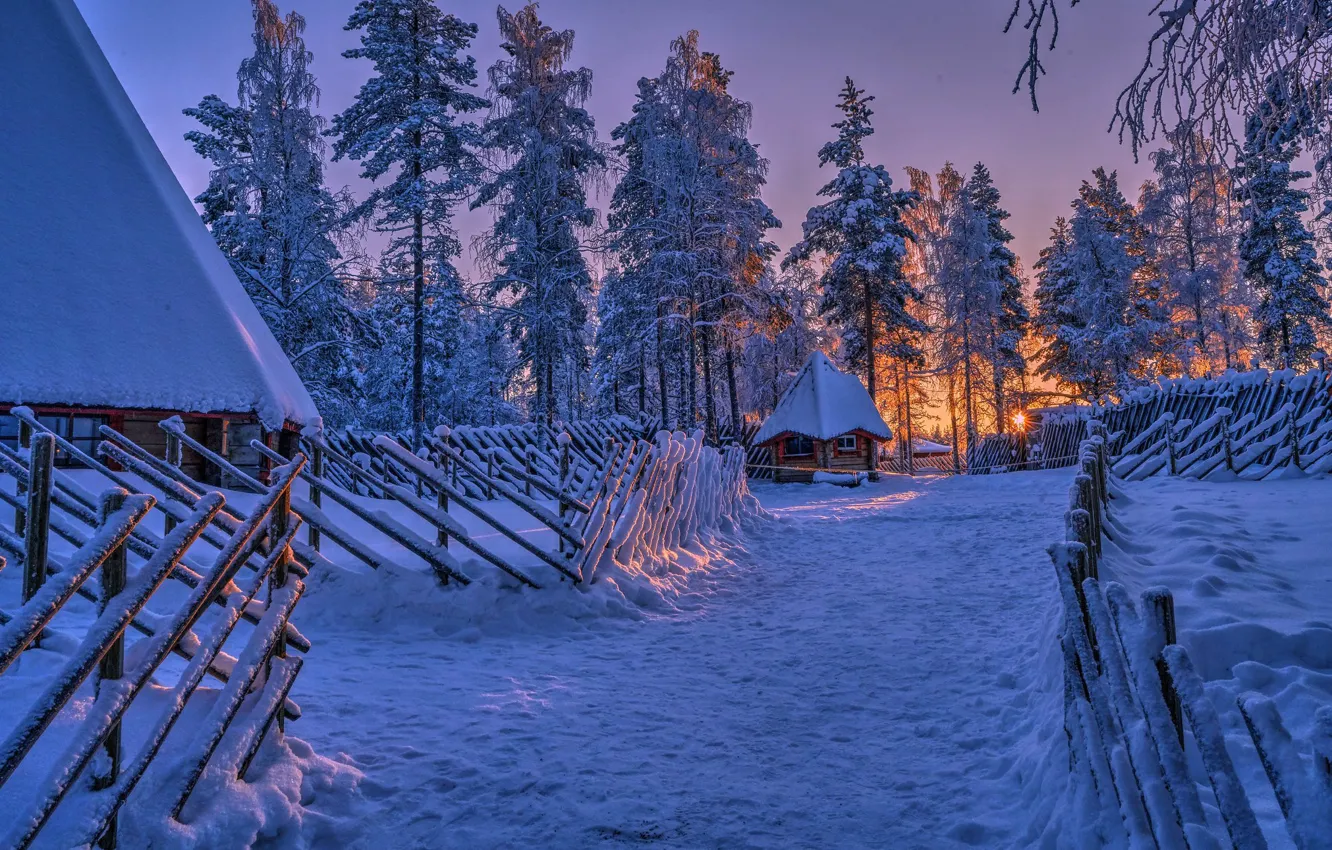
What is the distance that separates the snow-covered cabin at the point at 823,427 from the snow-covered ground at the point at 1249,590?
54.0 feet

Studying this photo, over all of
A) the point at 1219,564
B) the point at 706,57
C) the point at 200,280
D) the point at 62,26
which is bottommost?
the point at 1219,564

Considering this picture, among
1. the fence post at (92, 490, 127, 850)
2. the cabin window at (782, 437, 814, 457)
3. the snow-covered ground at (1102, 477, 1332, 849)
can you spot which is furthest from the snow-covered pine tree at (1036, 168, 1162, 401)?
the fence post at (92, 490, 127, 850)

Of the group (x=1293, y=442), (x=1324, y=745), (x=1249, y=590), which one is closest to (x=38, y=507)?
(x=1324, y=745)

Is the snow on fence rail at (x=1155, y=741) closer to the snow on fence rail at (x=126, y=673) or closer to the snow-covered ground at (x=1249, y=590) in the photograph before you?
the snow-covered ground at (x=1249, y=590)

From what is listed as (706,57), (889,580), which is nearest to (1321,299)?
(706,57)

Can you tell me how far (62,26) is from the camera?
38.4 feet

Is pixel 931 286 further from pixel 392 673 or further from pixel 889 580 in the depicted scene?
pixel 392 673

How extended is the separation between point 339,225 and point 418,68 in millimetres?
4990

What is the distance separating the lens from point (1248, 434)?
1155 centimetres

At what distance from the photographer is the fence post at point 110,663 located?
7.12 ft

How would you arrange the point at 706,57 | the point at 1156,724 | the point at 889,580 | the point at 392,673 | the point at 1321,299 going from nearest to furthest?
the point at 1156,724, the point at 392,673, the point at 889,580, the point at 706,57, the point at 1321,299

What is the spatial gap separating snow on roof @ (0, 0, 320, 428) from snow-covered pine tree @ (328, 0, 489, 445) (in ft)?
24.8

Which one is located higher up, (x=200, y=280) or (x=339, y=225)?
(x=339, y=225)

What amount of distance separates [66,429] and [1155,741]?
42.1ft
